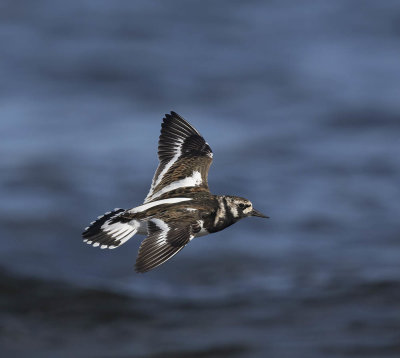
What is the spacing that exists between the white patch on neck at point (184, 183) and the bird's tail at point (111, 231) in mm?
444

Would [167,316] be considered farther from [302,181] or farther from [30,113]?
[30,113]

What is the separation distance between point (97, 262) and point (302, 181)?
2.52m

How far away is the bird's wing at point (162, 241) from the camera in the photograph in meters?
5.47

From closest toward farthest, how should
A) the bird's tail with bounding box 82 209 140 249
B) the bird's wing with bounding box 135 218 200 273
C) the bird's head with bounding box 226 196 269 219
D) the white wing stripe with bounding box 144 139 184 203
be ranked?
the bird's wing with bounding box 135 218 200 273
the bird's tail with bounding box 82 209 140 249
the bird's head with bounding box 226 196 269 219
the white wing stripe with bounding box 144 139 184 203

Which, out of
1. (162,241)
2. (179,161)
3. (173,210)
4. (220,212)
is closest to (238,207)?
(220,212)

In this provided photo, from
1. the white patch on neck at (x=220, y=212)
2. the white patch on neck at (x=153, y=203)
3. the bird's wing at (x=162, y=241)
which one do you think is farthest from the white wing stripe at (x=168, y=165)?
the bird's wing at (x=162, y=241)

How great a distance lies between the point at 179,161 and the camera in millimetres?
7074

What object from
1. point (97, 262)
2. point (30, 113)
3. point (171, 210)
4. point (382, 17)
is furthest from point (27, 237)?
point (382, 17)

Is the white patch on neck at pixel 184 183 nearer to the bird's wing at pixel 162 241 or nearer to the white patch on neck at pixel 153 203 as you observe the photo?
the white patch on neck at pixel 153 203

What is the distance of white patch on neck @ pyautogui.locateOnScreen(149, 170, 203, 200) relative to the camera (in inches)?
265

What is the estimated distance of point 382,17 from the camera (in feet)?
44.3

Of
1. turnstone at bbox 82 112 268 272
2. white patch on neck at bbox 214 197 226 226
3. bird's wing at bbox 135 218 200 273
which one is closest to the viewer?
bird's wing at bbox 135 218 200 273

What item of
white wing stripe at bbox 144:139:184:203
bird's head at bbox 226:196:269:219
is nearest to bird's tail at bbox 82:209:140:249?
white wing stripe at bbox 144:139:184:203

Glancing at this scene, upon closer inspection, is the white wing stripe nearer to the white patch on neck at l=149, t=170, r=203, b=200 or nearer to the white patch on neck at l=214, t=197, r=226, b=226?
the white patch on neck at l=149, t=170, r=203, b=200
